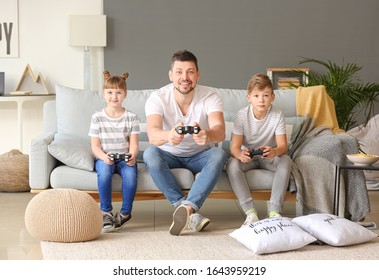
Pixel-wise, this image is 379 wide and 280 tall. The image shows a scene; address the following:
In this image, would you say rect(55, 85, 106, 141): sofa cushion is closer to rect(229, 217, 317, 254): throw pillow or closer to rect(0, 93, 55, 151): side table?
rect(229, 217, 317, 254): throw pillow

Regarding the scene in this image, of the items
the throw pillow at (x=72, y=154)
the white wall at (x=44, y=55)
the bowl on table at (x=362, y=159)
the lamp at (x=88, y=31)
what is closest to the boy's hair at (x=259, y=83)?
the bowl on table at (x=362, y=159)

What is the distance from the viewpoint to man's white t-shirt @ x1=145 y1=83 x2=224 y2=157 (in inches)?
195

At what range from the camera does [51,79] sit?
313 inches

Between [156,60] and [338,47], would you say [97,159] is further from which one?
[338,47]

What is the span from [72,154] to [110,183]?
0.31 meters

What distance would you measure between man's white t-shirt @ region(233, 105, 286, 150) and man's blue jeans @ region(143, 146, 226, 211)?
236 millimetres

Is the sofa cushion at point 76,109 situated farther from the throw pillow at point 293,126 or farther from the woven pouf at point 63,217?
the throw pillow at point 293,126

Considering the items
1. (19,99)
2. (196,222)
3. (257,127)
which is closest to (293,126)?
(257,127)

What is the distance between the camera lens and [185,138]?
4969 millimetres

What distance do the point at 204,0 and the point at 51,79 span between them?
1673mm

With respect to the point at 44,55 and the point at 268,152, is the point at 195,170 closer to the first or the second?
the point at 268,152

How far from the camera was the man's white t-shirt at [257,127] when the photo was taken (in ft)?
16.5

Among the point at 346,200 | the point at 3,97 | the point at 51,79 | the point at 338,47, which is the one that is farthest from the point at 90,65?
the point at 346,200

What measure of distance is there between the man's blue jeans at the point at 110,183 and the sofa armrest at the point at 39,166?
1.05 ft
